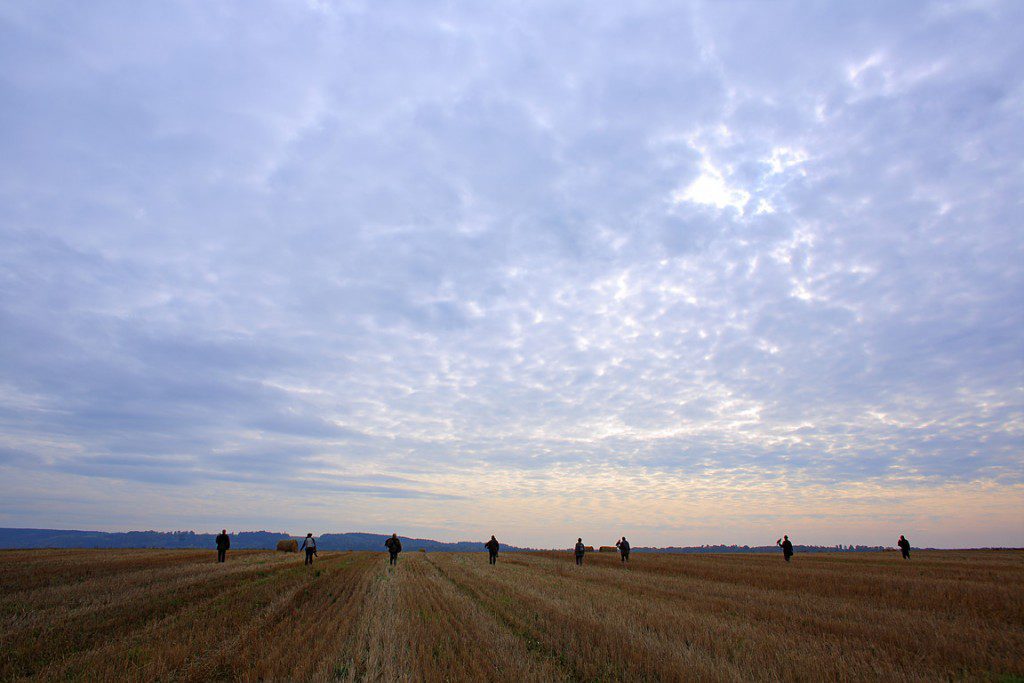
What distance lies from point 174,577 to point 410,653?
56.9ft

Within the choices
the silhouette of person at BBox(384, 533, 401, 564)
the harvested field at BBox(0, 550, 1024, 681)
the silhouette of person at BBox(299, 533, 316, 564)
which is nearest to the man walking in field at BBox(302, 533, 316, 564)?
the silhouette of person at BBox(299, 533, 316, 564)

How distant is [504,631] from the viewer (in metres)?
11.2

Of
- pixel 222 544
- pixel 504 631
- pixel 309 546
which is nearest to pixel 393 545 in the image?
pixel 309 546

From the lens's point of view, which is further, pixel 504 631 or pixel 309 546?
pixel 309 546

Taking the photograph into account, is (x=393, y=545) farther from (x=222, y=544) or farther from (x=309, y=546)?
(x=222, y=544)

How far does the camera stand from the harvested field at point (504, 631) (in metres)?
8.48

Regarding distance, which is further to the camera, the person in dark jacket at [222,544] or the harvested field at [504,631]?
the person in dark jacket at [222,544]

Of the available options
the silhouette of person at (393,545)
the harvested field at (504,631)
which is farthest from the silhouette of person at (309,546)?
the harvested field at (504,631)

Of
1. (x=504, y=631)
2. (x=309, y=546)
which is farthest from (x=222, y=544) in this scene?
(x=504, y=631)

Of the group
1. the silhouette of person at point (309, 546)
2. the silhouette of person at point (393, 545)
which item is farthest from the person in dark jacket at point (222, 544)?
the silhouette of person at point (393, 545)

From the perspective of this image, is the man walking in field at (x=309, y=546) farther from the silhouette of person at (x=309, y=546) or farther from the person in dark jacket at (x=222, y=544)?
the person in dark jacket at (x=222, y=544)

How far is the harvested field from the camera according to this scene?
848cm

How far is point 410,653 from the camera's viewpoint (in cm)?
937

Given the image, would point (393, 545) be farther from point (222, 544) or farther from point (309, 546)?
point (222, 544)
